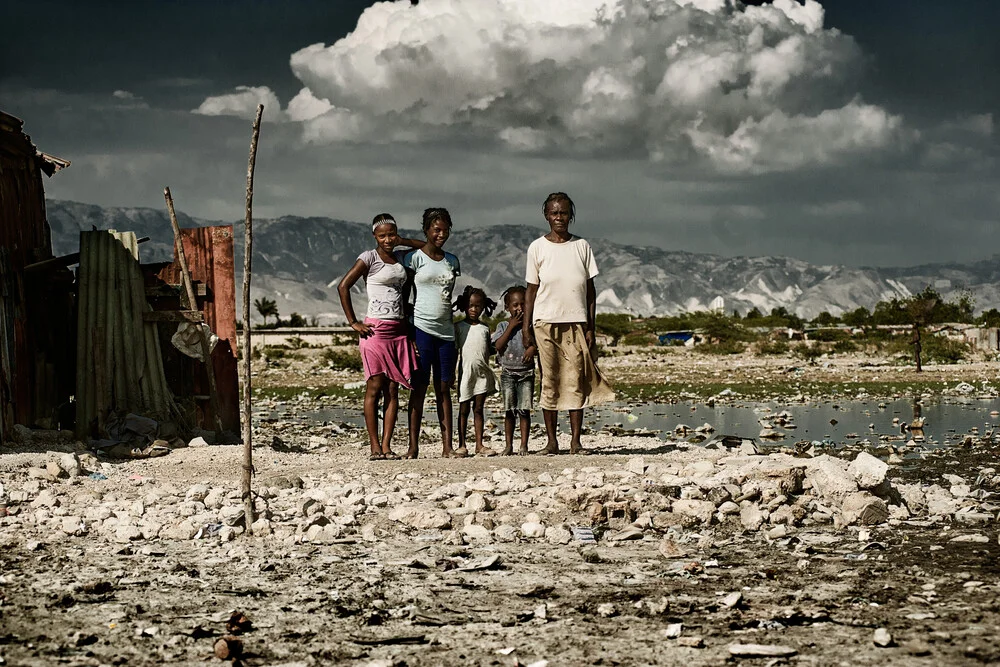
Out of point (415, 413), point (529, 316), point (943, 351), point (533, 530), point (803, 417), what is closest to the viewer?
point (533, 530)

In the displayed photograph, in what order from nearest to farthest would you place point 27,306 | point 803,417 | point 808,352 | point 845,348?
point 27,306
point 803,417
point 808,352
point 845,348

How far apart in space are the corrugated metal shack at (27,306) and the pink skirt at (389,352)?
331 centimetres

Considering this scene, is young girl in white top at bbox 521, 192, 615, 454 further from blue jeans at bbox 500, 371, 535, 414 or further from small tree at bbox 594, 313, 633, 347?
small tree at bbox 594, 313, 633, 347

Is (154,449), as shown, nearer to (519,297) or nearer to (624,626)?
(519,297)

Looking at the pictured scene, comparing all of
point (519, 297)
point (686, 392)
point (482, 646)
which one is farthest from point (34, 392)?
point (686, 392)

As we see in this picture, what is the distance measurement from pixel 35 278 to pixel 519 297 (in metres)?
4.63

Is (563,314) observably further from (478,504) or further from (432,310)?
(478,504)

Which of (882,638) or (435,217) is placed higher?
(435,217)

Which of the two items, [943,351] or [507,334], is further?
[943,351]

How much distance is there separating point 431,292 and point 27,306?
13.5 feet

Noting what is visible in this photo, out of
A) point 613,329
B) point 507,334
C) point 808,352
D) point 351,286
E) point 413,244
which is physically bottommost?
point 808,352

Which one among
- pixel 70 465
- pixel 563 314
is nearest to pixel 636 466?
pixel 563 314

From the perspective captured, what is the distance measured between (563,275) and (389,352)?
4.93 ft

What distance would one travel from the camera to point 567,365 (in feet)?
30.0
